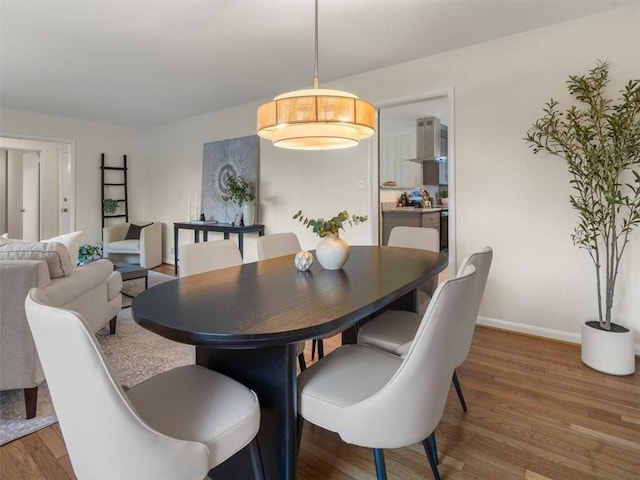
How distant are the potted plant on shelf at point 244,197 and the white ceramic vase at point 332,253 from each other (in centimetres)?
294

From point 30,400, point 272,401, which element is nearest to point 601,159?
point 272,401

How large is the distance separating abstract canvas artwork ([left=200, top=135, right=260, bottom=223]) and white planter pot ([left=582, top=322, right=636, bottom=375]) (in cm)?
381

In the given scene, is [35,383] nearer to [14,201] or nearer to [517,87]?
[517,87]

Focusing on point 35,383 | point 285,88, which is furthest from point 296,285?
point 285,88

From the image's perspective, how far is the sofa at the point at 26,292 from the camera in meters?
1.72

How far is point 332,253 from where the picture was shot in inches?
71.7

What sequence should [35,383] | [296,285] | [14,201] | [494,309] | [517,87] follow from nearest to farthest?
[296,285] < [35,383] < [517,87] < [494,309] < [14,201]

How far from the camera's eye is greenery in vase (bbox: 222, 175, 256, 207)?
15.3ft

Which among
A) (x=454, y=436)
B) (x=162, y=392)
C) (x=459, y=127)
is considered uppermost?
(x=459, y=127)

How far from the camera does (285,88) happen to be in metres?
4.07

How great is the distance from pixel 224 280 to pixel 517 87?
274 cm

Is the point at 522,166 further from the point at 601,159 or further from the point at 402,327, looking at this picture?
the point at 402,327

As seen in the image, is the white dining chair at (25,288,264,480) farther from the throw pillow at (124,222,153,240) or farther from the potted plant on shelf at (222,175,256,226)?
the throw pillow at (124,222,153,240)

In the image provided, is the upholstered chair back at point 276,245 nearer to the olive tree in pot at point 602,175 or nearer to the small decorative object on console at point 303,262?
the small decorative object on console at point 303,262
